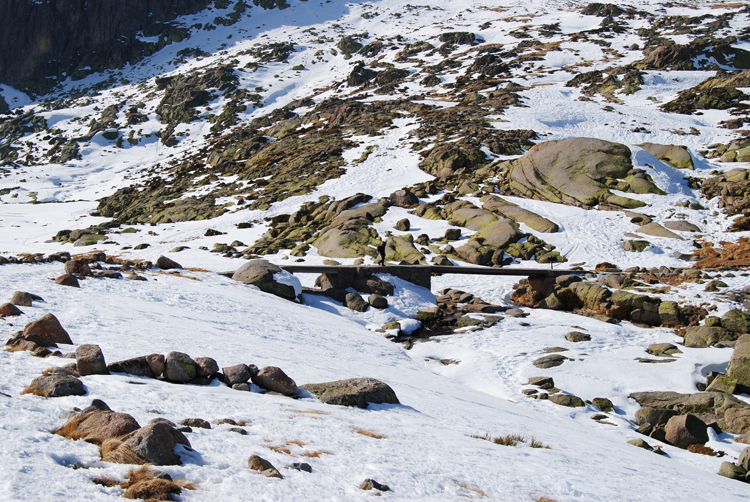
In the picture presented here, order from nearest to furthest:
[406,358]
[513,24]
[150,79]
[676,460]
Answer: [676,460] < [406,358] < [513,24] < [150,79]

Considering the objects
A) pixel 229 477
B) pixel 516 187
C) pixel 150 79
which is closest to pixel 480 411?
pixel 229 477

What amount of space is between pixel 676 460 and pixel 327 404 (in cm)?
766

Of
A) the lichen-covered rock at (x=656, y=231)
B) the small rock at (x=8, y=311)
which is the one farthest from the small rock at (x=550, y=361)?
the lichen-covered rock at (x=656, y=231)

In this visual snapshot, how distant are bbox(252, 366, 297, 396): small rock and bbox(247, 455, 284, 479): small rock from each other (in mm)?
3434

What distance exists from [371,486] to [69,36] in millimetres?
175843

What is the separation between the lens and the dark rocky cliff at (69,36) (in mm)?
132625

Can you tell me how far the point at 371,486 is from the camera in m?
4.52

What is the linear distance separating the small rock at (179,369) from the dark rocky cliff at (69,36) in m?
152

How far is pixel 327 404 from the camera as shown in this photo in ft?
25.4

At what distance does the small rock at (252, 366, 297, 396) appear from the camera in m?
7.98

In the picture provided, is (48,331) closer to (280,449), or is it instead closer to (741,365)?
(280,449)

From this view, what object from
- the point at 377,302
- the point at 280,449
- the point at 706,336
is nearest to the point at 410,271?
the point at 377,302

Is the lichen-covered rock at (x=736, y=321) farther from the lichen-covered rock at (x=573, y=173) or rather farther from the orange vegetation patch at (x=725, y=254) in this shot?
the lichen-covered rock at (x=573, y=173)

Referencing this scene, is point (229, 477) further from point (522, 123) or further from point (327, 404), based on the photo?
point (522, 123)
